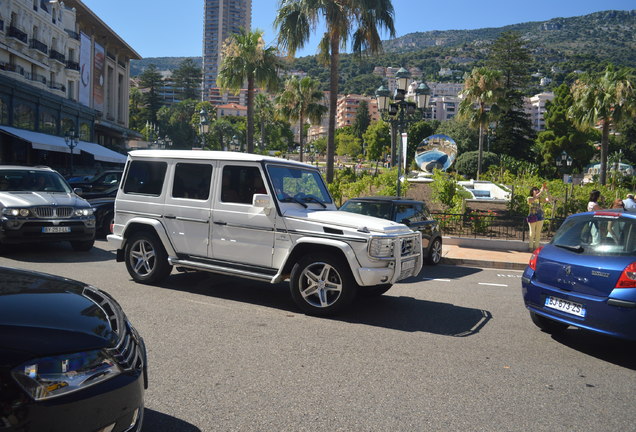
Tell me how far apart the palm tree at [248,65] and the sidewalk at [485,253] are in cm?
1565

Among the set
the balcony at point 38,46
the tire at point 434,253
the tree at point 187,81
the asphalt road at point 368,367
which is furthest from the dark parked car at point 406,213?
the tree at point 187,81

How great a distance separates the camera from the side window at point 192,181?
710 centimetres

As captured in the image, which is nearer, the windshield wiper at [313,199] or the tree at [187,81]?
the windshield wiper at [313,199]

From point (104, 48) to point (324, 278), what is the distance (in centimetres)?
5870

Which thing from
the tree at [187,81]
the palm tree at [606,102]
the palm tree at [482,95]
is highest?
the tree at [187,81]

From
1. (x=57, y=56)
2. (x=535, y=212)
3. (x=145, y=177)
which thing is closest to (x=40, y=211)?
(x=145, y=177)

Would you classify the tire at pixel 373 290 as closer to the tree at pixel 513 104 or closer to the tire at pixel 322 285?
the tire at pixel 322 285

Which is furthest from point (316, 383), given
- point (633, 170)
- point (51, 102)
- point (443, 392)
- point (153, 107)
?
point (153, 107)

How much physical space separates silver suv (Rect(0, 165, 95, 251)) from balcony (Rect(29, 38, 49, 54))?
33715mm

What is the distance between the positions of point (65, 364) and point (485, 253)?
42.5 feet

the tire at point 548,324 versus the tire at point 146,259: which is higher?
the tire at point 146,259

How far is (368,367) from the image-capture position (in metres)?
4.55

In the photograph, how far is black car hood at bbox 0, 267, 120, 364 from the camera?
7.43 ft

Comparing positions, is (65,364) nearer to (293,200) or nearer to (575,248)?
(293,200)
